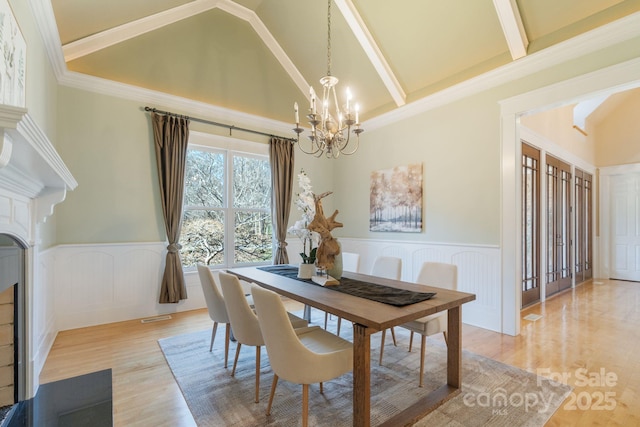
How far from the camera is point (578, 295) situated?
5.00 m

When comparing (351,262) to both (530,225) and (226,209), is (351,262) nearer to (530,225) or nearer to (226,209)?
(226,209)

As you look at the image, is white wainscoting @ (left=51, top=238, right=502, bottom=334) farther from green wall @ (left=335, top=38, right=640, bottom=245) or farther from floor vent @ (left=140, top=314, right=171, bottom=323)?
green wall @ (left=335, top=38, right=640, bottom=245)

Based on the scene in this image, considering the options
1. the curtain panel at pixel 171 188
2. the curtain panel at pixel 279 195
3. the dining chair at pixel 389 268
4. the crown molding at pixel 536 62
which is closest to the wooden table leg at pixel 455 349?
the dining chair at pixel 389 268

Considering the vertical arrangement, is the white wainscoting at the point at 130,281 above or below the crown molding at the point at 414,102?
below

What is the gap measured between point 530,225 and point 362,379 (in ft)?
13.1

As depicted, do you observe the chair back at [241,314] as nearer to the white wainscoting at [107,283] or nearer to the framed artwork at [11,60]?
the framed artwork at [11,60]

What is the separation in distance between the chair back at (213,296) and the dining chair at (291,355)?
0.91 meters

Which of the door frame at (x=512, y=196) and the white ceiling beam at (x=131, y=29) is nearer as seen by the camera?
the door frame at (x=512, y=196)

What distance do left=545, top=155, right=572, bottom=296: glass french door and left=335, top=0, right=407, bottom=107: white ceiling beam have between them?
277cm

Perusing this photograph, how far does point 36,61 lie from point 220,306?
2.60 m

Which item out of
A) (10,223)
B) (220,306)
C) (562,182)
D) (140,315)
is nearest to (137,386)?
(220,306)

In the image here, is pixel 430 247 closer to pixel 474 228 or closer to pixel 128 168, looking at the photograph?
pixel 474 228

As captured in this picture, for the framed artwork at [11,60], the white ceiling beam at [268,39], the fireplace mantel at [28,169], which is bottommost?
the fireplace mantel at [28,169]

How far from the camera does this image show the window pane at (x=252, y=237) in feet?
15.4
